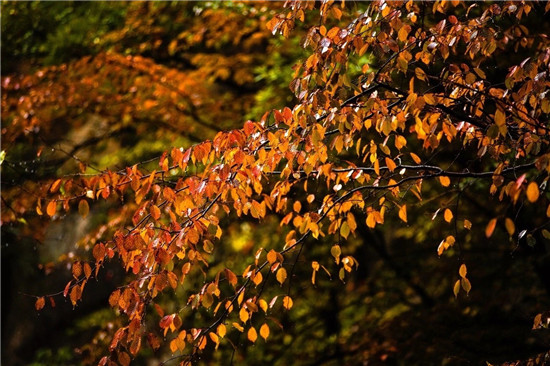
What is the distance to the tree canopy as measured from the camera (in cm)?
337

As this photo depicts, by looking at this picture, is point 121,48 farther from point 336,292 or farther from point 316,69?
point 316,69

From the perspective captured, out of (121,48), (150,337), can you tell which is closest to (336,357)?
(150,337)

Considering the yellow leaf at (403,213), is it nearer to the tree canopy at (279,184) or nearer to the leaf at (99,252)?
the tree canopy at (279,184)

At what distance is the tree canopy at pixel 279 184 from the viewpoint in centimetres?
337

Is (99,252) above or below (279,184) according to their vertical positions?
above

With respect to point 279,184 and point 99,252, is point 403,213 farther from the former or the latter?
point 99,252

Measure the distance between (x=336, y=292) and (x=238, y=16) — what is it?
132 inches

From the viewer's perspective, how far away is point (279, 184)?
13.2ft

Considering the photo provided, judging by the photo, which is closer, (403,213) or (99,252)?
(99,252)

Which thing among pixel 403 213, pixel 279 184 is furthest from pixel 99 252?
pixel 403 213

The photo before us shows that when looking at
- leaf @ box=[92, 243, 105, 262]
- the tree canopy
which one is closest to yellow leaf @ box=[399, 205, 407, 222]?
the tree canopy

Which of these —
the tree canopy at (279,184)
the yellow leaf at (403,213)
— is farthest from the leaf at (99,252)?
the yellow leaf at (403,213)

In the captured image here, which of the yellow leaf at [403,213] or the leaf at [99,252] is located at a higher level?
the leaf at [99,252]

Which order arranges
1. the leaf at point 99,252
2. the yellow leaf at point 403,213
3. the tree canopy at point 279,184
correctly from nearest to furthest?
the leaf at point 99,252
the tree canopy at point 279,184
the yellow leaf at point 403,213
